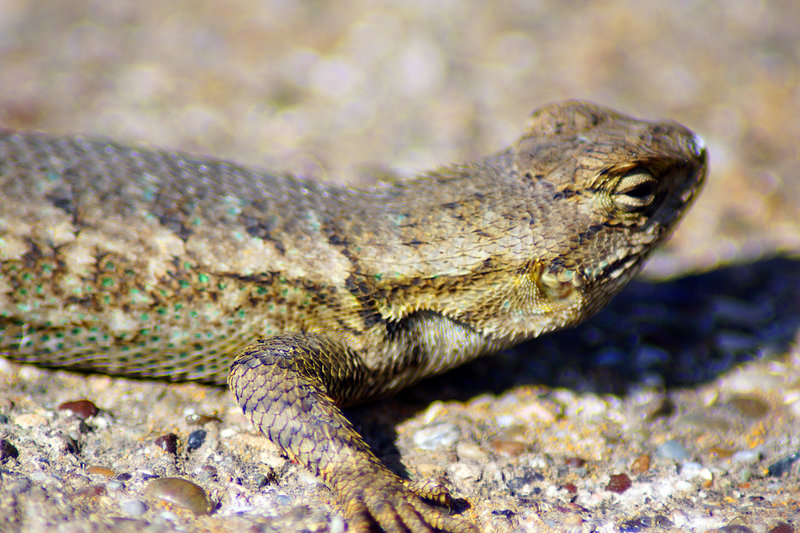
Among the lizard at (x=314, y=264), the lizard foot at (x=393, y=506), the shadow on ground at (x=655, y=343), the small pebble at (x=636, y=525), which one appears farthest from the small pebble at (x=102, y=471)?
the small pebble at (x=636, y=525)

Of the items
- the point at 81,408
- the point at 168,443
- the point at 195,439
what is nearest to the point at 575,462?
the point at 195,439

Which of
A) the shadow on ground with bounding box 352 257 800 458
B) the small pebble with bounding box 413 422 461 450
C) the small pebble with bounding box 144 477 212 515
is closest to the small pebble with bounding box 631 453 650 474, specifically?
the shadow on ground with bounding box 352 257 800 458

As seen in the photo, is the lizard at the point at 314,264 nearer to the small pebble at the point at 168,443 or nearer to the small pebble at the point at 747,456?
the small pebble at the point at 168,443

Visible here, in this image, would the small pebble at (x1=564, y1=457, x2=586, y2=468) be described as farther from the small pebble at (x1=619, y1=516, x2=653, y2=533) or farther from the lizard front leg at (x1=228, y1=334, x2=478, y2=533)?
the lizard front leg at (x1=228, y1=334, x2=478, y2=533)

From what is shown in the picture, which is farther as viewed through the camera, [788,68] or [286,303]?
[788,68]

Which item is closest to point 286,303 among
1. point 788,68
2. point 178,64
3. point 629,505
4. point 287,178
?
point 287,178

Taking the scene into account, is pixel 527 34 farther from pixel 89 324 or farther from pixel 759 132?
pixel 89 324
